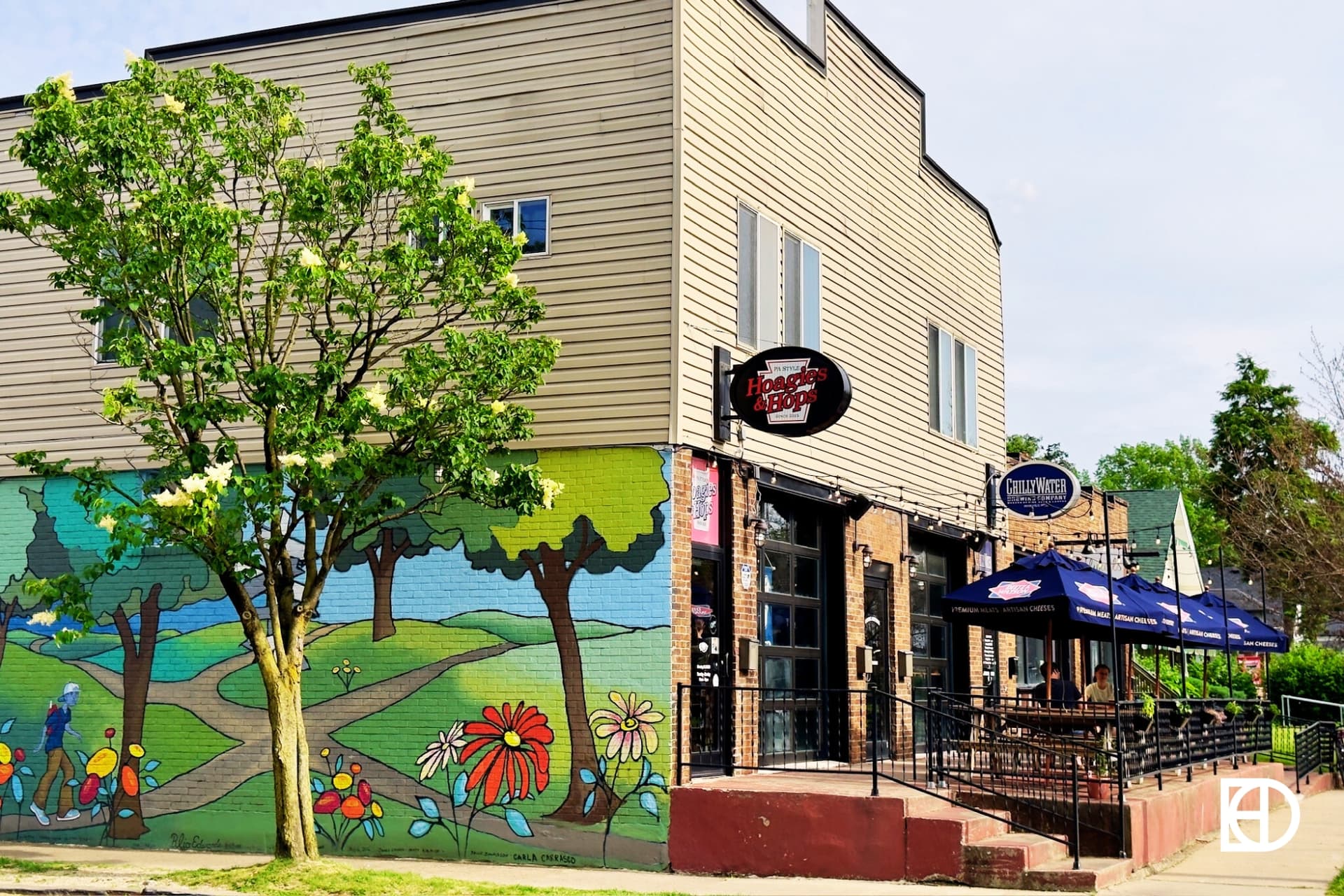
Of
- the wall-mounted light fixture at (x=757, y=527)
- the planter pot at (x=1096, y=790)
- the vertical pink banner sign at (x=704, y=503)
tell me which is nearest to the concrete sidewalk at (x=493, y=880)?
the planter pot at (x=1096, y=790)

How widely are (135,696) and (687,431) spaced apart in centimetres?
652

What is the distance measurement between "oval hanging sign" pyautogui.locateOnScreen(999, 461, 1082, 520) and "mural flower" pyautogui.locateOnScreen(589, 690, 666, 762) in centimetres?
777

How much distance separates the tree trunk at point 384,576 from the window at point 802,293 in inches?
182

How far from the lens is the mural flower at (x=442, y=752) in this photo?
13734mm

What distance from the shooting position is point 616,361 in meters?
13.8

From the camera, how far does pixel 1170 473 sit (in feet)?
257

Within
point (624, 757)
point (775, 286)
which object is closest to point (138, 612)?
point (624, 757)

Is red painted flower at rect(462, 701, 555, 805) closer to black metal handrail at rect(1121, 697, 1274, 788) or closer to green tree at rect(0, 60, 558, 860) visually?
green tree at rect(0, 60, 558, 860)

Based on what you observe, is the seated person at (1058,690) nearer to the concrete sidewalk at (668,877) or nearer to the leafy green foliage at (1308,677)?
the concrete sidewalk at (668,877)

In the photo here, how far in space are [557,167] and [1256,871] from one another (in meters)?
9.35

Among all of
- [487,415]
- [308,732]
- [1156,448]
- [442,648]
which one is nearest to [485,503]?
[487,415]

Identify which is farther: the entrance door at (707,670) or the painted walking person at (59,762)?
the painted walking person at (59,762)
